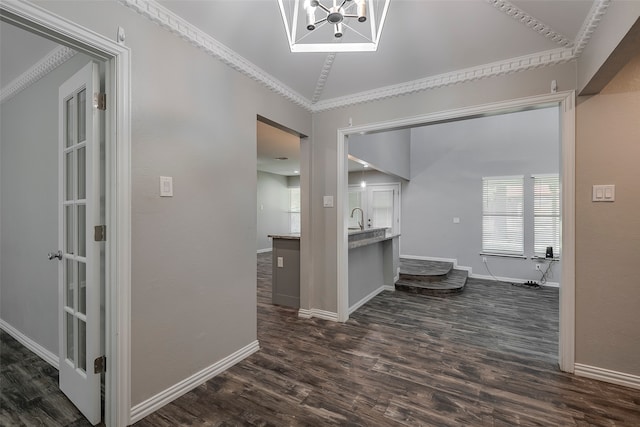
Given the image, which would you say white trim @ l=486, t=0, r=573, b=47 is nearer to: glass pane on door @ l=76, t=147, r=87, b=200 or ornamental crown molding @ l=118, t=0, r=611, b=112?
ornamental crown molding @ l=118, t=0, r=611, b=112

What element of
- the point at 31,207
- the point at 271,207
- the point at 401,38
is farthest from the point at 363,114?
the point at 271,207

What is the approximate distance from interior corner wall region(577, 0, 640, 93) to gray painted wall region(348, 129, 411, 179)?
247cm

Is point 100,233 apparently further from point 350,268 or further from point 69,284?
point 350,268

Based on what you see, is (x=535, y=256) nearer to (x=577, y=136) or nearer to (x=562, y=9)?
(x=577, y=136)

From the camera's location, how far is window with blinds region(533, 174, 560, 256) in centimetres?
540

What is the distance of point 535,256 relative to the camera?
553 cm

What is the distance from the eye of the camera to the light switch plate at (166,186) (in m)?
1.82

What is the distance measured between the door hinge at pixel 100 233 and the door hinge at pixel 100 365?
0.72 metres

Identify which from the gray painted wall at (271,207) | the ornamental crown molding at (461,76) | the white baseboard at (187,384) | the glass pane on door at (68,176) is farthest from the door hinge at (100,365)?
the gray painted wall at (271,207)

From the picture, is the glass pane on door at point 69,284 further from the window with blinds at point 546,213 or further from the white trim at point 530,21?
the window with blinds at point 546,213

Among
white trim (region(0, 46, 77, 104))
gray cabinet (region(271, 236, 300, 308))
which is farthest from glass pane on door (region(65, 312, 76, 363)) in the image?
gray cabinet (region(271, 236, 300, 308))

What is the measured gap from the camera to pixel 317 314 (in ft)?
11.1

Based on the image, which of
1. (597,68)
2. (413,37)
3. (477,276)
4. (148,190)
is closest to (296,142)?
(413,37)

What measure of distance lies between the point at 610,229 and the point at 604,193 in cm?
28
